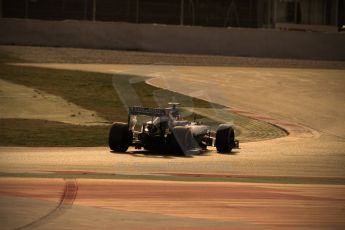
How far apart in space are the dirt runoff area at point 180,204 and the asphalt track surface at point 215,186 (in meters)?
0.01

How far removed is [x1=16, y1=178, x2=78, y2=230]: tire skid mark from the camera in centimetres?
894

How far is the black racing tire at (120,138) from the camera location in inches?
710

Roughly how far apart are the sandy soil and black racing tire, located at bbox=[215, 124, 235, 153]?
19.2 ft

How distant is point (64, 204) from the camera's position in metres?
10.1

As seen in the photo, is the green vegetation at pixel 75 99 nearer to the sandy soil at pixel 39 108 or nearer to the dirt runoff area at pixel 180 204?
the sandy soil at pixel 39 108

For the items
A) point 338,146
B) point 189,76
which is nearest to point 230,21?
point 189,76

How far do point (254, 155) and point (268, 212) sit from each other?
26.7 ft

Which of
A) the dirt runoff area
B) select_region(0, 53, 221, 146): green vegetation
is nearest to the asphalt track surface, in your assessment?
the dirt runoff area

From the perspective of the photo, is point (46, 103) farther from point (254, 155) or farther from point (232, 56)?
point (232, 56)

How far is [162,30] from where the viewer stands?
41312 mm

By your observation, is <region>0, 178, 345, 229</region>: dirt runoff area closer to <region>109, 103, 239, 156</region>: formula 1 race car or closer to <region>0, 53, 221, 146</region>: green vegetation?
<region>109, 103, 239, 156</region>: formula 1 race car

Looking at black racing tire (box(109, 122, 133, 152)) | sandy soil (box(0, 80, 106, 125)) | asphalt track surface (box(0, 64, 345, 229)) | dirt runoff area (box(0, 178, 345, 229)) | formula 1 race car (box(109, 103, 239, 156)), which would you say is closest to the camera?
dirt runoff area (box(0, 178, 345, 229))

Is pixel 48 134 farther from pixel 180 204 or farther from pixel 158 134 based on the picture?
pixel 180 204

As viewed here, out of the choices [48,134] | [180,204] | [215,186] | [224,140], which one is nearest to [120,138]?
[224,140]
